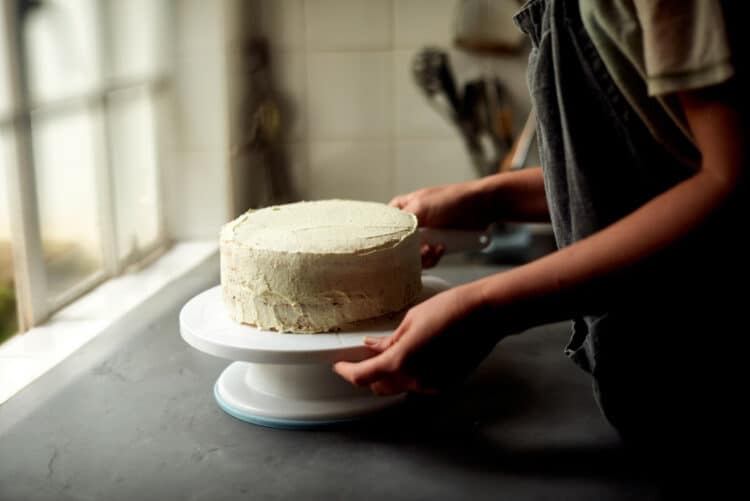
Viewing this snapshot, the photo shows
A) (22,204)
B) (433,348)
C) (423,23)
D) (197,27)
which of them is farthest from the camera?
(423,23)

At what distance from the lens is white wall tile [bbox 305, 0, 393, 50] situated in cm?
180

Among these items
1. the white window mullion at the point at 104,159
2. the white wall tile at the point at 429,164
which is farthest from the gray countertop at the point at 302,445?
the white wall tile at the point at 429,164

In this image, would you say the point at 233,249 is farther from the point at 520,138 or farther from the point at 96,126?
the point at 520,138

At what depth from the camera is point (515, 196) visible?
1001 millimetres

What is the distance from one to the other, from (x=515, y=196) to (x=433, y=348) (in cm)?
33

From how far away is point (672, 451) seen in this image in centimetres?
79

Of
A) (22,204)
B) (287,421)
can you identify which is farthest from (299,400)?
(22,204)

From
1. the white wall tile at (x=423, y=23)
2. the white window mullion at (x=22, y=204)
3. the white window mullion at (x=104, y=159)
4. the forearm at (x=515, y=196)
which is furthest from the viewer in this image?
the white wall tile at (x=423, y=23)

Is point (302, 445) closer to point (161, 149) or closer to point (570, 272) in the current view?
point (570, 272)

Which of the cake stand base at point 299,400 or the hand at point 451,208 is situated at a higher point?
the hand at point 451,208

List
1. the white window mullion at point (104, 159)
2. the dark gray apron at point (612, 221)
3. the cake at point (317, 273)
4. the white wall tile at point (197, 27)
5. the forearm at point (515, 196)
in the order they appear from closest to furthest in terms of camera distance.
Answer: the dark gray apron at point (612, 221)
the cake at point (317, 273)
the forearm at point (515, 196)
the white window mullion at point (104, 159)
the white wall tile at point (197, 27)

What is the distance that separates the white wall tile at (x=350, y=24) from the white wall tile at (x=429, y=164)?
0.66 ft

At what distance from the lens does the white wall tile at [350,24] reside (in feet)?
5.90

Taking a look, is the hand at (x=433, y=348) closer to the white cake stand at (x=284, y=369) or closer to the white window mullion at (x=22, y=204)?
the white cake stand at (x=284, y=369)
